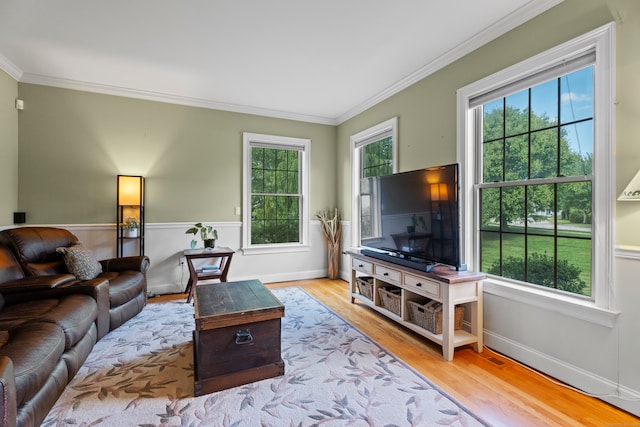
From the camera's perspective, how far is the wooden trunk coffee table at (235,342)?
1945 millimetres

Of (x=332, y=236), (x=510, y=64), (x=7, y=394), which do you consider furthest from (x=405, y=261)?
(x=7, y=394)

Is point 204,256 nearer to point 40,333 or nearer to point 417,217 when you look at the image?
point 40,333

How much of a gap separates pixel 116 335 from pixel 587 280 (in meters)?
3.86

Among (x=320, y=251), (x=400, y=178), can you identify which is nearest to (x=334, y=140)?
(x=320, y=251)

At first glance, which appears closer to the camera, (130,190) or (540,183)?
(540,183)

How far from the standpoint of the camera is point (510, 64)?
2.43 meters

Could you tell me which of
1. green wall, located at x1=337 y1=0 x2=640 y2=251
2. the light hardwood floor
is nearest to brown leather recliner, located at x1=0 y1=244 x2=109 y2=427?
the light hardwood floor

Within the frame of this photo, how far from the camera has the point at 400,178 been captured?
3088 mm

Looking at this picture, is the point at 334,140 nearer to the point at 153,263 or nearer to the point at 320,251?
the point at 320,251

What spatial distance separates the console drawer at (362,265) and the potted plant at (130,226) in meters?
2.80

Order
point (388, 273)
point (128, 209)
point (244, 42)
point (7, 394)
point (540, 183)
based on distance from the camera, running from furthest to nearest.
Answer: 1. point (128, 209)
2. point (388, 273)
3. point (244, 42)
4. point (540, 183)
5. point (7, 394)

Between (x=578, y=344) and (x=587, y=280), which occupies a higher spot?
(x=587, y=280)

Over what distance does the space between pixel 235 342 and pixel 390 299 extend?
1.67 m

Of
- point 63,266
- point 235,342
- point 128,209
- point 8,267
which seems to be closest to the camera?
point 235,342
